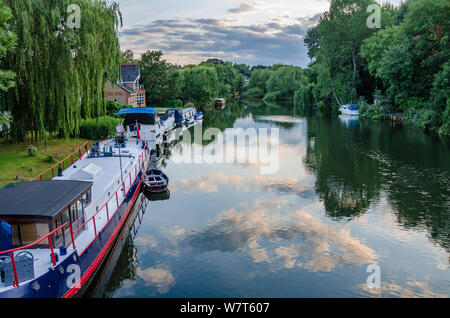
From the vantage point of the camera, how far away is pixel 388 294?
14.5 m

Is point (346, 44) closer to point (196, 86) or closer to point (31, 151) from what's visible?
point (196, 86)

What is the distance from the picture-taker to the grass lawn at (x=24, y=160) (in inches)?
972

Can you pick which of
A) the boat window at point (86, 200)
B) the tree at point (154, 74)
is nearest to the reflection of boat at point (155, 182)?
the boat window at point (86, 200)

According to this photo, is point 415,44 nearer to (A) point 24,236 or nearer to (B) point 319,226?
(B) point 319,226

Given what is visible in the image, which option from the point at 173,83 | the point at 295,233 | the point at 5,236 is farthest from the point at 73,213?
the point at 173,83

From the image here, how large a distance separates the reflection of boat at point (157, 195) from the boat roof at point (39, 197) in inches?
372

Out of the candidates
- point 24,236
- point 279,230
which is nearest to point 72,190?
point 24,236

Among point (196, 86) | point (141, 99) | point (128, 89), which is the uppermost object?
point (196, 86)

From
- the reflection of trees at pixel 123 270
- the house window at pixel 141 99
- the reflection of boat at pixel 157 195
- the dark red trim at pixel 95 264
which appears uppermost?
the house window at pixel 141 99

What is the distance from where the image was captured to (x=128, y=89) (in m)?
71.2

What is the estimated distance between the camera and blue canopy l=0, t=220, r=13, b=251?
12326mm

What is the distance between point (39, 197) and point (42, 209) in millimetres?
1308

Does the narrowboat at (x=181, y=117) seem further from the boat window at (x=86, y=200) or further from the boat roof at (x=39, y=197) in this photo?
the boat roof at (x=39, y=197)

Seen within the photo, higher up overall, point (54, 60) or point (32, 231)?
point (54, 60)
